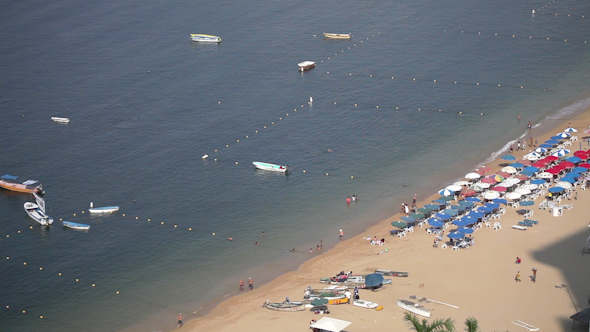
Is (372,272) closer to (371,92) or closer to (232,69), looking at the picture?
(371,92)

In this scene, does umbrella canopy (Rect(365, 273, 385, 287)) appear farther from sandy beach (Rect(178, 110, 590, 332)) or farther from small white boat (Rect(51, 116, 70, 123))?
small white boat (Rect(51, 116, 70, 123))

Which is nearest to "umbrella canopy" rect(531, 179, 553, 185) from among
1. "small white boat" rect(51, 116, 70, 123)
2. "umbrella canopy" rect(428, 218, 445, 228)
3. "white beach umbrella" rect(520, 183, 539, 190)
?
"white beach umbrella" rect(520, 183, 539, 190)

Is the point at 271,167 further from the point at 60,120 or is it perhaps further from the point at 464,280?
the point at 60,120

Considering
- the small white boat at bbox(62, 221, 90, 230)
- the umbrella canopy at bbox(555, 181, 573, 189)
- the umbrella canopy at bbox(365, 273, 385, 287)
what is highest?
the umbrella canopy at bbox(555, 181, 573, 189)

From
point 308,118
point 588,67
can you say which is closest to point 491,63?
point 588,67

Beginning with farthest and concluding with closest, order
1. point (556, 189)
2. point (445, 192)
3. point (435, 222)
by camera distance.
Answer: point (445, 192), point (556, 189), point (435, 222)

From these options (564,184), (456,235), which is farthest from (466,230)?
(564,184)

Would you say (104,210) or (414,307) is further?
(104,210)
